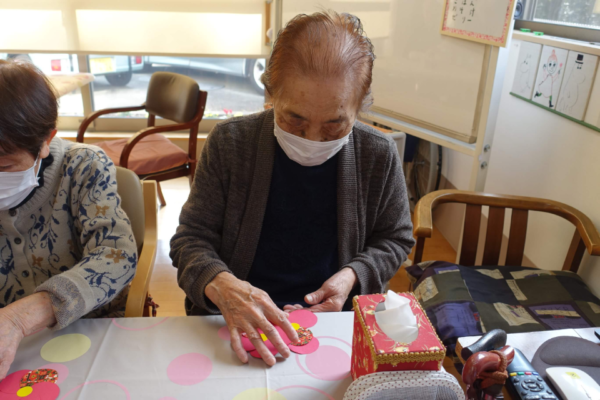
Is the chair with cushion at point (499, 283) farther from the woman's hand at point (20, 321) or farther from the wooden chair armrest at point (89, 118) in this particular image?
the wooden chair armrest at point (89, 118)

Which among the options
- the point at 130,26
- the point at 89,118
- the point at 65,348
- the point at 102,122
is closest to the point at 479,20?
the point at 65,348

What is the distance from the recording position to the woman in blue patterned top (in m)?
0.89

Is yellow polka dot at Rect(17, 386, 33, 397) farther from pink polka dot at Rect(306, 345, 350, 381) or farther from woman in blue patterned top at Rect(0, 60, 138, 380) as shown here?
pink polka dot at Rect(306, 345, 350, 381)

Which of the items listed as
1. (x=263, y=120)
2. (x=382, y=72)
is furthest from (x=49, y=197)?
(x=382, y=72)

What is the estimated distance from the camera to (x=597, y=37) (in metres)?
1.88

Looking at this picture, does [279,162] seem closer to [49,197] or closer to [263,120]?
[263,120]

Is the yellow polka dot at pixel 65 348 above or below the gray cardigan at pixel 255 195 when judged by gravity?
below

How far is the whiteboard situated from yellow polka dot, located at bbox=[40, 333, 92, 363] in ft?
6.02

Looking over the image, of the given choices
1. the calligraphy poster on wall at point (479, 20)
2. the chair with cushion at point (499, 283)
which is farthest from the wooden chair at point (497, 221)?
the calligraphy poster on wall at point (479, 20)

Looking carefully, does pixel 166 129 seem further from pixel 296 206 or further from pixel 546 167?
pixel 546 167

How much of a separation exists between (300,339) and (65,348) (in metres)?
0.43

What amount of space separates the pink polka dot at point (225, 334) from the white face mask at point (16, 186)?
519mm

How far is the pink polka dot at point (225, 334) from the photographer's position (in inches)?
35.6

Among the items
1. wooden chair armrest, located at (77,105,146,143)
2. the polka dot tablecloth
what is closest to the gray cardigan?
the polka dot tablecloth
